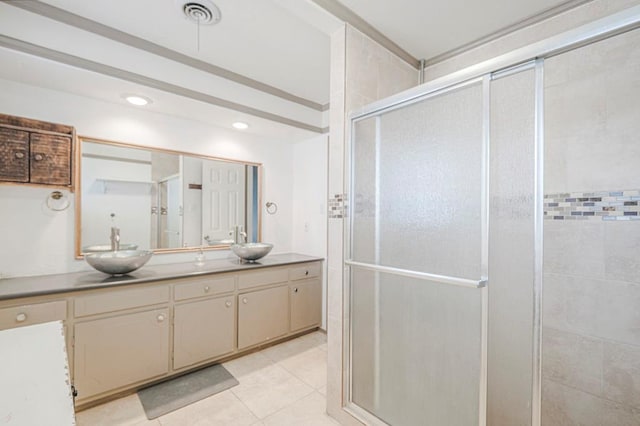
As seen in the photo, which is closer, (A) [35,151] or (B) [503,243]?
(B) [503,243]

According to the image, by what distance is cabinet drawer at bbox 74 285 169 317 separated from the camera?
6.17 feet

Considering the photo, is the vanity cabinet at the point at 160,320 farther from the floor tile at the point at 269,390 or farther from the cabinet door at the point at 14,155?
the cabinet door at the point at 14,155

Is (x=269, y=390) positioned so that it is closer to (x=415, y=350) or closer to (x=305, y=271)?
(x=305, y=271)

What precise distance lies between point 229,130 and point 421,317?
2.70m

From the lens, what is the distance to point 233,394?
2.14 m

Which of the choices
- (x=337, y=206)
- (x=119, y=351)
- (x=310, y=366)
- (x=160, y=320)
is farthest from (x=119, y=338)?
(x=337, y=206)

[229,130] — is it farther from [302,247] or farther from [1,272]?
[1,272]

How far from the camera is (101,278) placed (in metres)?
2.08

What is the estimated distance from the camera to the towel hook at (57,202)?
218cm

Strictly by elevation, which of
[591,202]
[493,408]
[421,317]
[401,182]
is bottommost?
[493,408]

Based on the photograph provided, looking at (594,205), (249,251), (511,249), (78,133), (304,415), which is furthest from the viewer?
(249,251)

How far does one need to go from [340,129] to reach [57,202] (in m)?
2.23

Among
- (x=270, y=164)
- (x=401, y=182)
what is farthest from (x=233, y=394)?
(x=270, y=164)

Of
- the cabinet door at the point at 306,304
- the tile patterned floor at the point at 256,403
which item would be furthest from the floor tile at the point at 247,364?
the cabinet door at the point at 306,304
